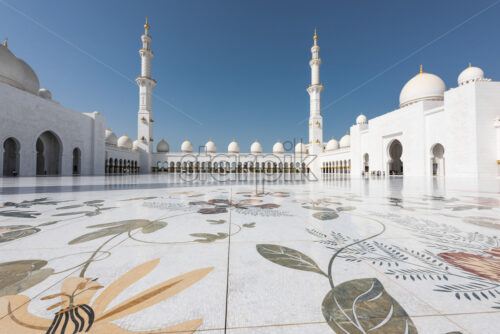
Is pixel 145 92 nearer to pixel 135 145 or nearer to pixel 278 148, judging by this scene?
pixel 135 145

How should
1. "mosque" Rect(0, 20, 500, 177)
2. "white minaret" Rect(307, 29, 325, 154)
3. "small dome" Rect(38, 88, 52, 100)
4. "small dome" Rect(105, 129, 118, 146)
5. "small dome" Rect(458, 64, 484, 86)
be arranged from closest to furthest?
"mosque" Rect(0, 20, 500, 177) → "small dome" Rect(458, 64, 484, 86) → "small dome" Rect(38, 88, 52, 100) → "small dome" Rect(105, 129, 118, 146) → "white minaret" Rect(307, 29, 325, 154)

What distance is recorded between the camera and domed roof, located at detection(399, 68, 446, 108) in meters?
17.3

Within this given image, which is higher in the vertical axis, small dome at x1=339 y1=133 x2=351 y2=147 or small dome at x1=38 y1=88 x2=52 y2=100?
small dome at x1=38 y1=88 x2=52 y2=100

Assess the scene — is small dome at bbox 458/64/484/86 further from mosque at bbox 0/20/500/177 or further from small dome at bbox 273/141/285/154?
small dome at bbox 273/141/285/154

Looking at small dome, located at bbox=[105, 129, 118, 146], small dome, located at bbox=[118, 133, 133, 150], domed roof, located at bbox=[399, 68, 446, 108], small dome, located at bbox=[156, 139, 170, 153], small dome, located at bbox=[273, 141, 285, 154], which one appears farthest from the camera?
small dome, located at bbox=[273, 141, 285, 154]

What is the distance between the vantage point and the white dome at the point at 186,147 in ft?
102

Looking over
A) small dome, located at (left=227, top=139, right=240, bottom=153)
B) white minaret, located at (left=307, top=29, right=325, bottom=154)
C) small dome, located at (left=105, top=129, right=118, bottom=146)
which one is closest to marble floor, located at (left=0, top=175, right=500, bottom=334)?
white minaret, located at (left=307, top=29, right=325, bottom=154)

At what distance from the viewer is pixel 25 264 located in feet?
3.40

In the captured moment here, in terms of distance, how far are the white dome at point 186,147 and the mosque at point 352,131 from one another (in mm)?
5879


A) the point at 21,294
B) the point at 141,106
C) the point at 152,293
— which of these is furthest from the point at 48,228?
the point at 141,106

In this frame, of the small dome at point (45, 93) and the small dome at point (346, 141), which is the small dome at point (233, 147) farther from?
the small dome at point (45, 93)

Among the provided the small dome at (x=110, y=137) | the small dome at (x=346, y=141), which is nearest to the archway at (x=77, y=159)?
the small dome at (x=110, y=137)

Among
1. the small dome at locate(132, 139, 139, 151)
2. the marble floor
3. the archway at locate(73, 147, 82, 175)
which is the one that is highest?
the small dome at locate(132, 139, 139, 151)

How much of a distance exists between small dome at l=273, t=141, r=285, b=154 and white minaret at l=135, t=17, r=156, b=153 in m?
18.0
